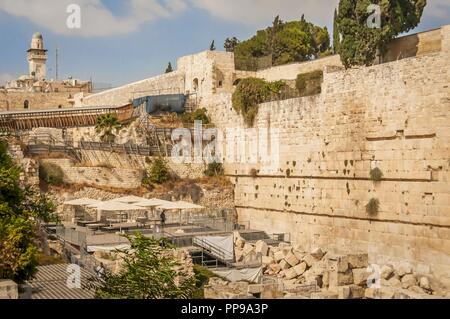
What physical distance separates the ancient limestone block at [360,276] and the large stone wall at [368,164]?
6.17 ft

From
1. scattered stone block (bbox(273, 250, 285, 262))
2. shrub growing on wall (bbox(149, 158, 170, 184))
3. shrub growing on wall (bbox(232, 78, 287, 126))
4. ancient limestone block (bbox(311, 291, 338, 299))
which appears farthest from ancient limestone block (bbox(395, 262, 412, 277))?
shrub growing on wall (bbox(149, 158, 170, 184))

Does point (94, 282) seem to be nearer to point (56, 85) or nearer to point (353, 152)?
point (353, 152)

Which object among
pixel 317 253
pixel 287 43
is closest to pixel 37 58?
pixel 287 43

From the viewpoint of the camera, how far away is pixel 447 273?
18.0m

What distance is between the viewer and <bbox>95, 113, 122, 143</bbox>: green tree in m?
28.9

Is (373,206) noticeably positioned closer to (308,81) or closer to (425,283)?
(425,283)

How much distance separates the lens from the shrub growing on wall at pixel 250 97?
2644 cm

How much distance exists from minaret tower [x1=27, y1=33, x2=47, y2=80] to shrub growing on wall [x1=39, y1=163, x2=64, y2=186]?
114 feet

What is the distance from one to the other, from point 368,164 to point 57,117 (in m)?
19.0

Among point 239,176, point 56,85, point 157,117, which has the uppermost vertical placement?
point 56,85

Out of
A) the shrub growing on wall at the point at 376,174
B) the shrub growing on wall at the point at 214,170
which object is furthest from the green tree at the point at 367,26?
the shrub growing on wall at the point at 376,174

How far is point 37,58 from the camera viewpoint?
189 ft
